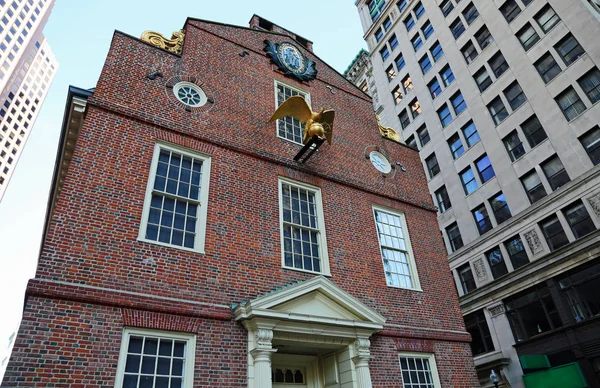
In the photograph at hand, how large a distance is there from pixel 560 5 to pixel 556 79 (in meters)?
4.62

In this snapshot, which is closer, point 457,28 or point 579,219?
point 579,219

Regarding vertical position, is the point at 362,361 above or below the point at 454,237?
below

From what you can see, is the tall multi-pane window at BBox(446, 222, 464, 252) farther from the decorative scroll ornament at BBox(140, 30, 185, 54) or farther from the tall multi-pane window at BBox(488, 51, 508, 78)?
the decorative scroll ornament at BBox(140, 30, 185, 54)

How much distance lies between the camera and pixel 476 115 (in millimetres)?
27641

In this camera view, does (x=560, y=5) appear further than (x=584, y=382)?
Yes

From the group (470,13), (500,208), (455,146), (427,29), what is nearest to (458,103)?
(455,146)

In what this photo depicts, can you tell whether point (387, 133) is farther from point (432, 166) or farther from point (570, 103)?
point (432, 166)

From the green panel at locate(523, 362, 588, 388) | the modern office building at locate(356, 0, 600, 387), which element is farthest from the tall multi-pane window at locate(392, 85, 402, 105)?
the green panel at locate(523, 362, 588, 388)

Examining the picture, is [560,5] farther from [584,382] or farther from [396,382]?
[396,382]

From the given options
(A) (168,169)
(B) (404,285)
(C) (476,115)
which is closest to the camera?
(A) (168,169)

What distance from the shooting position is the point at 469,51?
2980 cm

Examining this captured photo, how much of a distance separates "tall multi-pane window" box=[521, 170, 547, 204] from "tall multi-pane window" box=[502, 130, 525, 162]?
1517 mm

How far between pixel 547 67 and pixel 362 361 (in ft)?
75.7

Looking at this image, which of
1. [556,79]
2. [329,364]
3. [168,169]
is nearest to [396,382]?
[329,364]
